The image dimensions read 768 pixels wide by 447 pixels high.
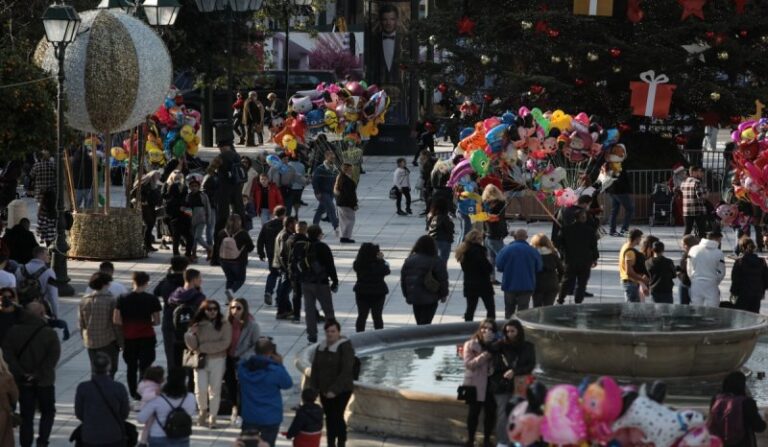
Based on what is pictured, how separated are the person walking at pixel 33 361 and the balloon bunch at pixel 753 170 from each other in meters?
13.7

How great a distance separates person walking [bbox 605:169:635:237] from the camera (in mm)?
30922

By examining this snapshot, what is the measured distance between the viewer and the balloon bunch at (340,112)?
35.1 m

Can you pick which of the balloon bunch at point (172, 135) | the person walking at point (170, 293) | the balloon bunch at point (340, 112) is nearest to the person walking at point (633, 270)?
the person walking at point (170, 293)

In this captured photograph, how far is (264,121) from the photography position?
51.1m

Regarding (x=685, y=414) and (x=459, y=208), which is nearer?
(x=685, y=414)

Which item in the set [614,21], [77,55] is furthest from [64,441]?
[614,21]

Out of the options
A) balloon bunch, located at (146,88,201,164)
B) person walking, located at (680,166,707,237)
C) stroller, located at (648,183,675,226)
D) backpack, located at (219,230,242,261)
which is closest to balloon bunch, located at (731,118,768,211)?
person walking, located at (680,166,707,237)

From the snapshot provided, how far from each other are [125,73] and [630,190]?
10558 mm

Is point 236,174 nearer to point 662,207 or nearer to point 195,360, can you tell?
point 662,207

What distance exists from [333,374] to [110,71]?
1218cm

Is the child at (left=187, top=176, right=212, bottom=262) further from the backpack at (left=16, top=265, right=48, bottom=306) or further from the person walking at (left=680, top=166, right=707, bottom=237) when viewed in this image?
the person walking at (left=680, top=166, right=707, bottom=237)

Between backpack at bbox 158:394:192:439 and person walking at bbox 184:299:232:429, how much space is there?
238 cm

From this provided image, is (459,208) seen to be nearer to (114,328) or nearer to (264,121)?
(114,328)

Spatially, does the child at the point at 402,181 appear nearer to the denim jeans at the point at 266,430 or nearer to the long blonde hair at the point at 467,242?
the long blonde hair at the point at 467,242
